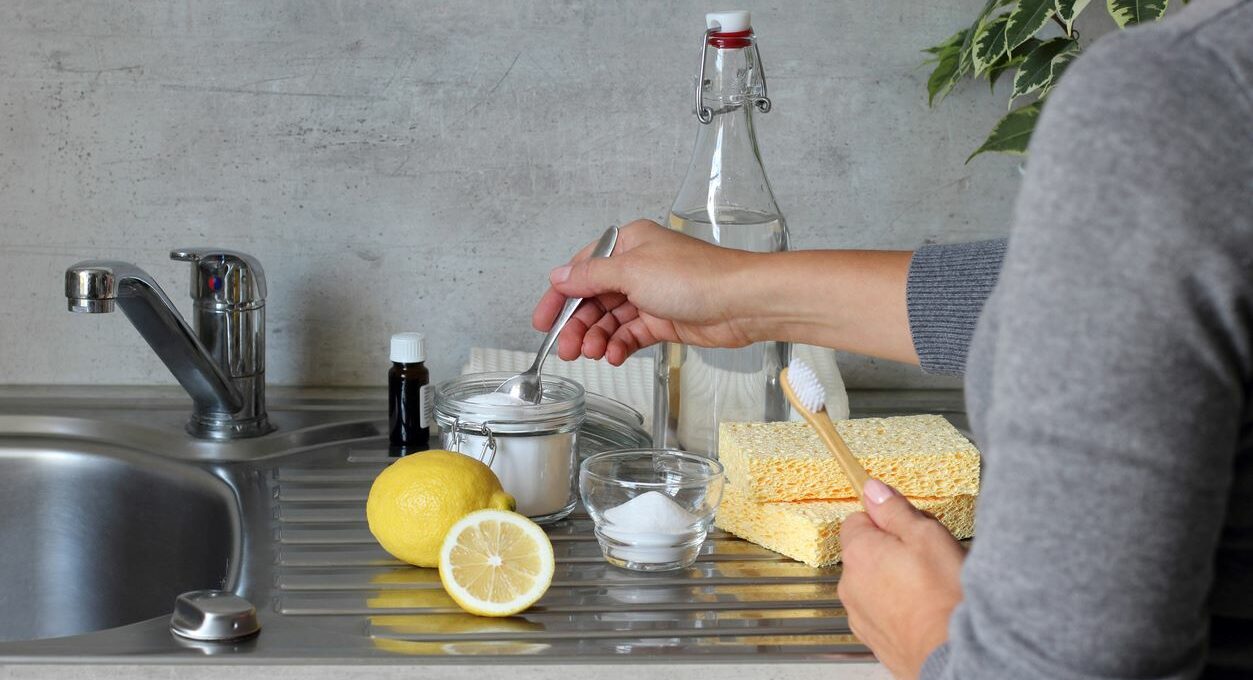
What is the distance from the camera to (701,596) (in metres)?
0.90

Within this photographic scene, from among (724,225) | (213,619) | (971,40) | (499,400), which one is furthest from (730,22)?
(213,619)

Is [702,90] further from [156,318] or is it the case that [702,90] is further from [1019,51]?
[156,318]

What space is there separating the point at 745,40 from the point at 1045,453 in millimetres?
727

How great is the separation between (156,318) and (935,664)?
83cm

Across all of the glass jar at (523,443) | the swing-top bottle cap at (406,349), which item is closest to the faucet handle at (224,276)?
the swing-top bottle cap at (406,349)

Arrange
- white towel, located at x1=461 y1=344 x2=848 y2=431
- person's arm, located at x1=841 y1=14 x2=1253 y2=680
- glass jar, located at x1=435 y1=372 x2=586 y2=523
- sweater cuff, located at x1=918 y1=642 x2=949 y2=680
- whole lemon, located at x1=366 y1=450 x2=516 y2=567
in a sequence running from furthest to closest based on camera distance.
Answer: white towel, located at x1=461 y1=344 x2=848 y2=431
glass jar, located at x1=435 y1=372 x2=586 y2=523
whole lemon, located at x1=366 y1=450 x2=516 y2=567
sweater cuff, located at x1=918 y1=642 x2=949 y2=680
person's arm, located at x1=841 y1=14 x2=1253 y2=680

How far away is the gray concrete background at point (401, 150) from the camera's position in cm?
132

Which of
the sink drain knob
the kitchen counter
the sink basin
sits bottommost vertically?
the sink basin

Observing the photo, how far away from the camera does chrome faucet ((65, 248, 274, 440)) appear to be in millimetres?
1151

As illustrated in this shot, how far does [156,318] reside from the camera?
1148 millimetres

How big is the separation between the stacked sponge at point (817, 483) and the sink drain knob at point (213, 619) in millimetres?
397

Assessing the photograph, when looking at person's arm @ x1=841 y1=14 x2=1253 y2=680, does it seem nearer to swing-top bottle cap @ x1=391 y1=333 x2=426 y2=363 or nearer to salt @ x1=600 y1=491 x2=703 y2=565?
salt @ x1=600 y1=491 x2=703 y2=565

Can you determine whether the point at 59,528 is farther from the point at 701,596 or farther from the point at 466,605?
the point at 701,596

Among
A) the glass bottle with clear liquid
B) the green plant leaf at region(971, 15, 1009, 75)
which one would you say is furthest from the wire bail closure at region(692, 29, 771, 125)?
the green plant leaf at region(971, 15, 1009, 75)
